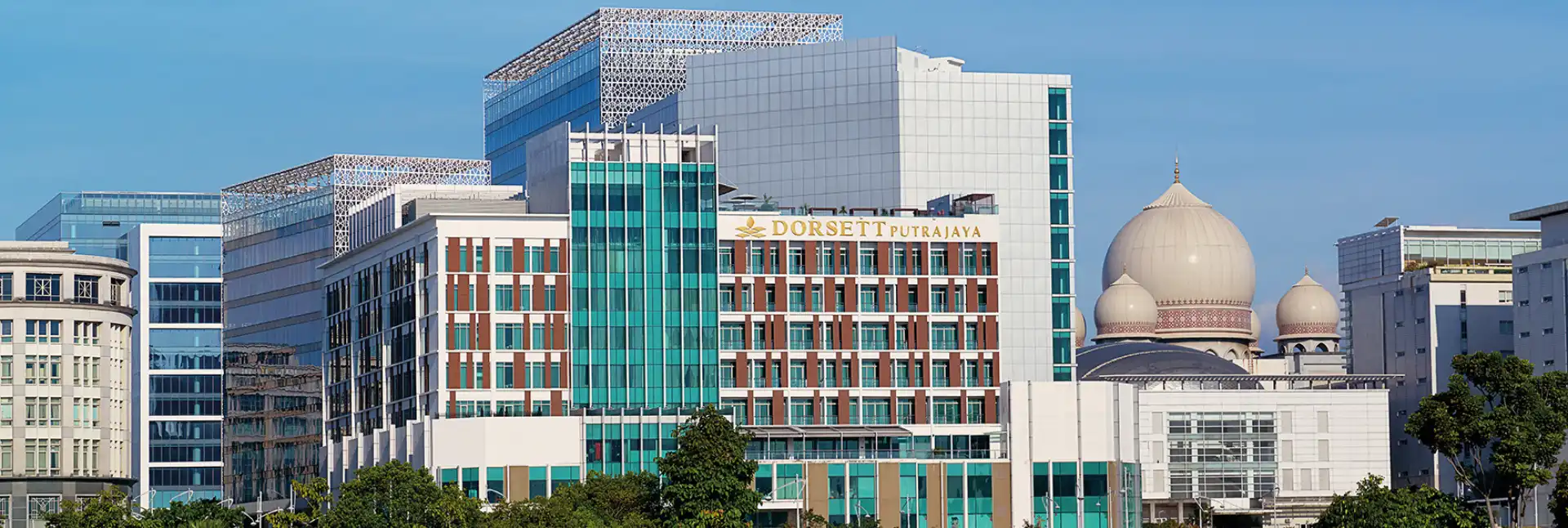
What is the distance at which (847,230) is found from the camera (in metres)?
180

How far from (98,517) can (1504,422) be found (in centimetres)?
8227

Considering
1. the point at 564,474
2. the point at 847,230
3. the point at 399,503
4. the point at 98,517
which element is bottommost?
the point at 98,517

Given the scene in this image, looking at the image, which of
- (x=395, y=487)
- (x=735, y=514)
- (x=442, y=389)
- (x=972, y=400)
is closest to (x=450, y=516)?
(x=395, y=487)

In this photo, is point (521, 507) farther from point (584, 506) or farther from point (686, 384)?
point (686, 384)

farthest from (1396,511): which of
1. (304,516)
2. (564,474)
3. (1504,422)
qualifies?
(304,516)

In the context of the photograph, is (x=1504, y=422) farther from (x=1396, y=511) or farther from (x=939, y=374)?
(x=939, y=374)

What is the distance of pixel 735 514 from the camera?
134 m

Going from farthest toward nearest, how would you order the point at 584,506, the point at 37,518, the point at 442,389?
the point at 37,518
the point at 442,389
the point at 584,506

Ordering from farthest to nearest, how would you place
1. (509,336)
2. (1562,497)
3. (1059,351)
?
1. (1059,351)
2. (509,336)
3. (1562,497)

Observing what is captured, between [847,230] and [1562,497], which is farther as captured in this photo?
[847,230]

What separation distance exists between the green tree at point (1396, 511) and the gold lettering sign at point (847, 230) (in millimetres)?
43067

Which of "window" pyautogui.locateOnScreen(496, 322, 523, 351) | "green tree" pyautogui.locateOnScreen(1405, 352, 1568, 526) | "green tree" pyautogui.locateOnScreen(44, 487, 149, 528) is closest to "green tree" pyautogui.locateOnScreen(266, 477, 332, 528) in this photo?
"green tree" pyautogui.locateOnScreen(44, 487, 149, 528)

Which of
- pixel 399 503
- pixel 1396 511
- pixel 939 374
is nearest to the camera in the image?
pixel 399 503

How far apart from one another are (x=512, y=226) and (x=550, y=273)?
13.4 feet
